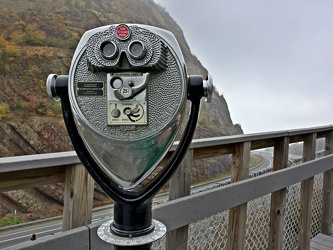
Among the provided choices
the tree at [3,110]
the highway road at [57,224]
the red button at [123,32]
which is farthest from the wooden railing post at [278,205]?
the tree at [3,110]

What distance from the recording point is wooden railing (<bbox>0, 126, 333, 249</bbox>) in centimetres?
83

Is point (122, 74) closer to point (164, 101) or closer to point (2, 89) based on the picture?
point (164, 101)

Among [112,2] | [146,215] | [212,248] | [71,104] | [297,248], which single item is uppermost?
[112,2]

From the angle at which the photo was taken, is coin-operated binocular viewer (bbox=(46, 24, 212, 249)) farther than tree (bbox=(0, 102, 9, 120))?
No

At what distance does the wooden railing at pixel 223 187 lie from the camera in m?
0.83

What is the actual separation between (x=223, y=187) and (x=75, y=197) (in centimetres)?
64

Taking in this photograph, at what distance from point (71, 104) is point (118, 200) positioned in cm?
22

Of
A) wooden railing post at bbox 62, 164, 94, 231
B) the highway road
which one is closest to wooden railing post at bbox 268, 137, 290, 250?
the highway road

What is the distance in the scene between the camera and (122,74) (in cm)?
61

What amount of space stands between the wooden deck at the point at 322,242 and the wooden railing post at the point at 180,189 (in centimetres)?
142

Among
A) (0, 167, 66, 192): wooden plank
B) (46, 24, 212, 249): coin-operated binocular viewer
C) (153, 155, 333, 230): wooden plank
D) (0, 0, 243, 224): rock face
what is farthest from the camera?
(0, 0, 243, 224): rock face

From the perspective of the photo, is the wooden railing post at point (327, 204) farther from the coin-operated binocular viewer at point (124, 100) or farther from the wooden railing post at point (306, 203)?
the coin-operated binocular viewer at point (124, 100)

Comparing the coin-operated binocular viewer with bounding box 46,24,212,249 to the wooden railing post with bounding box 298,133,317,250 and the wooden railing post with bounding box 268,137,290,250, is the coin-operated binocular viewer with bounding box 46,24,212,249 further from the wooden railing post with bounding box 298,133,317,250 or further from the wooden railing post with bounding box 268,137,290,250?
the wooden railing post with bounding box 298,133,317,250

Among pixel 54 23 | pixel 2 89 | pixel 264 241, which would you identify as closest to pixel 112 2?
pixel 54 23
